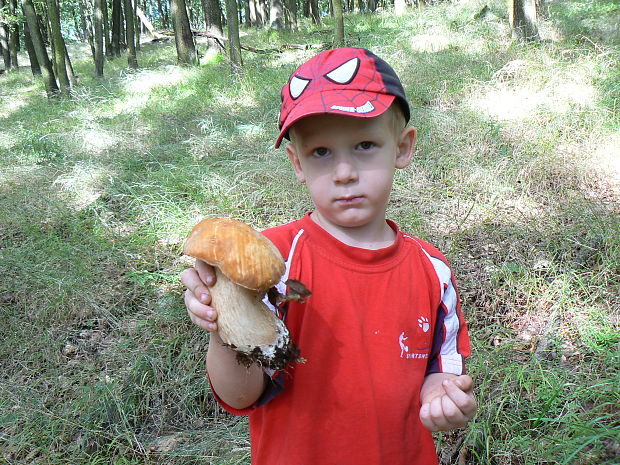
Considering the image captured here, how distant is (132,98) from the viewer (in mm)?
8938

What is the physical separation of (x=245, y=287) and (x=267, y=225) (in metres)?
2.94

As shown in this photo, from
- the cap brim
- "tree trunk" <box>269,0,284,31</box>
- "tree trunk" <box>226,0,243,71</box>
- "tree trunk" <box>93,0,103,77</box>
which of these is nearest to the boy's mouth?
the cap brim

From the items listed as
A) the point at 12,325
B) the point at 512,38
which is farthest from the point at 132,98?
the point at 512,38

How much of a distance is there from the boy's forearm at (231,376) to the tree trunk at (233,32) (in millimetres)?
8668

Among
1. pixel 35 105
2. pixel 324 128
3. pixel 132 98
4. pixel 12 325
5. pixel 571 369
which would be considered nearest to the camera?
pixel 324 128

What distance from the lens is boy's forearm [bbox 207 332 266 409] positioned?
121cm

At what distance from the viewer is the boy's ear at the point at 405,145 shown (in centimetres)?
144

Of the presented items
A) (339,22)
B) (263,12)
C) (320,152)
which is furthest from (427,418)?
(263,12)

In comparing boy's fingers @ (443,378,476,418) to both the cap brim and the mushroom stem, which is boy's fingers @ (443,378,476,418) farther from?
the cap brim

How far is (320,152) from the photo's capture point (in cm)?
132

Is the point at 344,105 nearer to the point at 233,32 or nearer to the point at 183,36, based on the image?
the point at 233,32

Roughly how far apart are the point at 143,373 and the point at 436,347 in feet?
7.06

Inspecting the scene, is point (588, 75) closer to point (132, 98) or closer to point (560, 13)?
point (560, 13)

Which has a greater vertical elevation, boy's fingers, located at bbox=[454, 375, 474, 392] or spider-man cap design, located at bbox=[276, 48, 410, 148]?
spider-man cap design, located at bbox=[276, 48, 410, 148]
